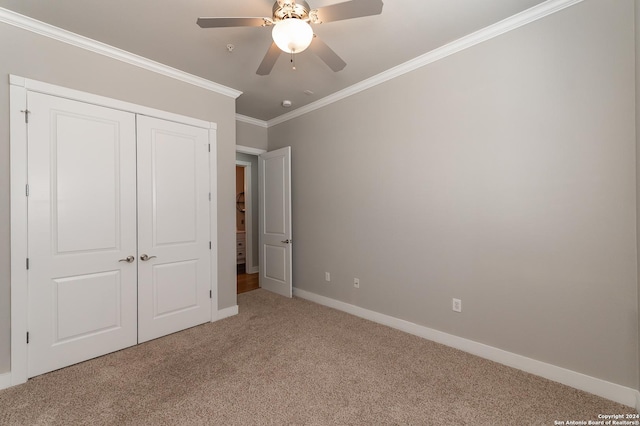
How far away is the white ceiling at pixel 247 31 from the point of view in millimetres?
2055

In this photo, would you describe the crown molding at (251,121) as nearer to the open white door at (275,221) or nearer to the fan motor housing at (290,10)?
the open white door at (275,221)

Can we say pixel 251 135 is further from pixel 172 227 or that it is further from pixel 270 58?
pixel 270 58

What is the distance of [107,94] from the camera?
2576mm

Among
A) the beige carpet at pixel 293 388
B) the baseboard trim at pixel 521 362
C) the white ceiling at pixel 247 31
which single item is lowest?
the beige carpet at pixel 293 388

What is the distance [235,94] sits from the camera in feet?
11.4

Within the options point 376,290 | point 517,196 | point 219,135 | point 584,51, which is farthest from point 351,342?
point 584,51

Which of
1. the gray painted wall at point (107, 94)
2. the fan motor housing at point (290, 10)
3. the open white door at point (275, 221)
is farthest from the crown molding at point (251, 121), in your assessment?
the fan motor housing at point (290, 10)

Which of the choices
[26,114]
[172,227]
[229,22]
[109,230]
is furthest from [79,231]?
[229,22]

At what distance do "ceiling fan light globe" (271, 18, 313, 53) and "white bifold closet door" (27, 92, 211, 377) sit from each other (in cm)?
189

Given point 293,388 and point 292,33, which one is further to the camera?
point 293,388

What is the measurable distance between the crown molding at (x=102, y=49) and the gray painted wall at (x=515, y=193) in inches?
69.4

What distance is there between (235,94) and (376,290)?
9.72 feet

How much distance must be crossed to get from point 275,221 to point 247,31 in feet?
8.56

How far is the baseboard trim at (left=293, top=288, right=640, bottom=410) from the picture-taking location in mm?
1856
